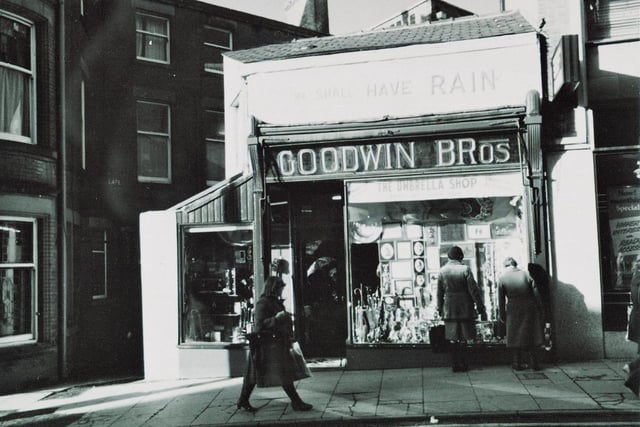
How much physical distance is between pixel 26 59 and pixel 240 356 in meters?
7.05

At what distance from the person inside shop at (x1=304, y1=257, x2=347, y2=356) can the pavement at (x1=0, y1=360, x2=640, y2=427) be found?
904 mm

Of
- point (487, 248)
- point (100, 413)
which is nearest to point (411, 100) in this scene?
point (487, 248)

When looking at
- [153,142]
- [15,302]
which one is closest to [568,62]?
[15,302]

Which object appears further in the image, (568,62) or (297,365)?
(568,62)

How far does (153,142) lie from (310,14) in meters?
7.78

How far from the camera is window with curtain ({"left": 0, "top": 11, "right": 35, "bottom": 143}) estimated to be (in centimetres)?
1223

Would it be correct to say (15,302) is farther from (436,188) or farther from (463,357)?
(463,357)

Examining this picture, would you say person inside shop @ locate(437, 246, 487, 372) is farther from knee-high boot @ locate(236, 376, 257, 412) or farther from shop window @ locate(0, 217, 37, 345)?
shop window @ locate(0, 217, 37, 345)

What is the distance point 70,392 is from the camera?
11141 mm

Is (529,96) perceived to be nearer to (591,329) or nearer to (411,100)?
(411,100)

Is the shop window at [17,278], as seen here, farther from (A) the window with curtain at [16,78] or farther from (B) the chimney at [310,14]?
(B) the chimney at [310,14]

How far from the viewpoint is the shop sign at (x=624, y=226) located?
10609 mm

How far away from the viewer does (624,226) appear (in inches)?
420

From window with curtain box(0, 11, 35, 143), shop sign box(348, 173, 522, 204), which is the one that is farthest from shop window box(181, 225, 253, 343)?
window with curtain box(0, 11, 35, 143)
